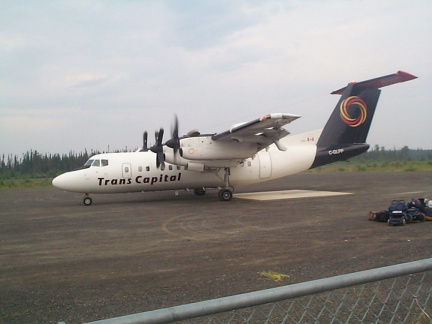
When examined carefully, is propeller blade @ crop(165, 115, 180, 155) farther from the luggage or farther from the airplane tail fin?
the luggage

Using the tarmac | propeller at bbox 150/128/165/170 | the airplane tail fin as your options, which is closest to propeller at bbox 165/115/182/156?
propeller at bbox 150/128/165/170

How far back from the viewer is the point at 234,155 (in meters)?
17.9

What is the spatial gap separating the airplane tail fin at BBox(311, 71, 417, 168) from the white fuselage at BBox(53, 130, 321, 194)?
560mm

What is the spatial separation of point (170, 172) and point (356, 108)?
1040cm

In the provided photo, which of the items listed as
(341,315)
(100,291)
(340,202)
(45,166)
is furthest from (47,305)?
(45,166)

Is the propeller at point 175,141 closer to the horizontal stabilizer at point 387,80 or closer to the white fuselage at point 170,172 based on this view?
the white fuselage at point 170,172

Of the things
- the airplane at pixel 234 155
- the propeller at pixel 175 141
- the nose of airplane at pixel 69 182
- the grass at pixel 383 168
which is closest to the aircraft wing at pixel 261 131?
the airplane at pixel 234 155

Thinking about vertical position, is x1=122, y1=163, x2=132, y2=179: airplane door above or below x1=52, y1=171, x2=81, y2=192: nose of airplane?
above

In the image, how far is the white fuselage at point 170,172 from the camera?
1773cm

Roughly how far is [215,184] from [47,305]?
46.8 ft

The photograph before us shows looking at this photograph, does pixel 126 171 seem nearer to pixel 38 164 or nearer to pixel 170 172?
pixel 170 172

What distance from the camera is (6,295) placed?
5.79 meters

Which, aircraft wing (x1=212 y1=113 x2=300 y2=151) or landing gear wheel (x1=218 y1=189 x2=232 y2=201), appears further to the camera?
landing gear wheel (x1=218 y1=189 x2=232 y2=201)

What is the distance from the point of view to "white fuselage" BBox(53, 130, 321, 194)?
58.2ft
